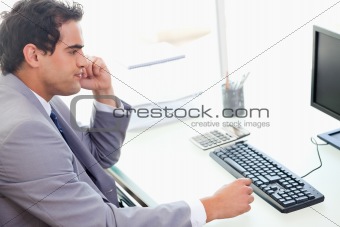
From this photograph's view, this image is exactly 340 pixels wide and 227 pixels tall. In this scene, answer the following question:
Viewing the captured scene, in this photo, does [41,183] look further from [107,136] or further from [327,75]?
[327,75]

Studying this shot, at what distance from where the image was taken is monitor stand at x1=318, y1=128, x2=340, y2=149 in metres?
1.62

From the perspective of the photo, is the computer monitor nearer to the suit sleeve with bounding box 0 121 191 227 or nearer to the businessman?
the businessman

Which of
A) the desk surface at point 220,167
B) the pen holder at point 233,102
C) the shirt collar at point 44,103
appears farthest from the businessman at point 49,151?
the pen holder at point 233,102

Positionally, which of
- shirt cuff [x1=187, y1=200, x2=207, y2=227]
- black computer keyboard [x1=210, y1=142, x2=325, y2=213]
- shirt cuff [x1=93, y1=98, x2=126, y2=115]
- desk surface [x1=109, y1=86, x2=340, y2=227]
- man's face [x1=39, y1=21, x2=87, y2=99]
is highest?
man's face [x1=39, y1=21, x2=87, y2=99]

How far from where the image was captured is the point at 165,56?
6.40ft

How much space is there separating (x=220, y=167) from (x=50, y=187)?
1.97ft

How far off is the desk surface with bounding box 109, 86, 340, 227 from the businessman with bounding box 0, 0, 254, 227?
0.11 metres

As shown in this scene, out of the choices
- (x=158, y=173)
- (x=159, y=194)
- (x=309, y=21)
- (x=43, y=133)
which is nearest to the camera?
(x=43, y=133)

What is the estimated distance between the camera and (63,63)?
4.35ft

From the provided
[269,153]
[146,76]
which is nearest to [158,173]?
[269,153]

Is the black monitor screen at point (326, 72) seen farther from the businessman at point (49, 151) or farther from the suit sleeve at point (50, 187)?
the suit sleeve at point (50, 187)

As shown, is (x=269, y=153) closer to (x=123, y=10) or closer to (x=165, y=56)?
(x=165, y=56)

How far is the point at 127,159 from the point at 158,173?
0.17m

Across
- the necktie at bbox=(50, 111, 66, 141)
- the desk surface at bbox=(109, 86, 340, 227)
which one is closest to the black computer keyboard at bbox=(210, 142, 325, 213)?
the desk surface at bbox=(109, 86, 340, 227)
